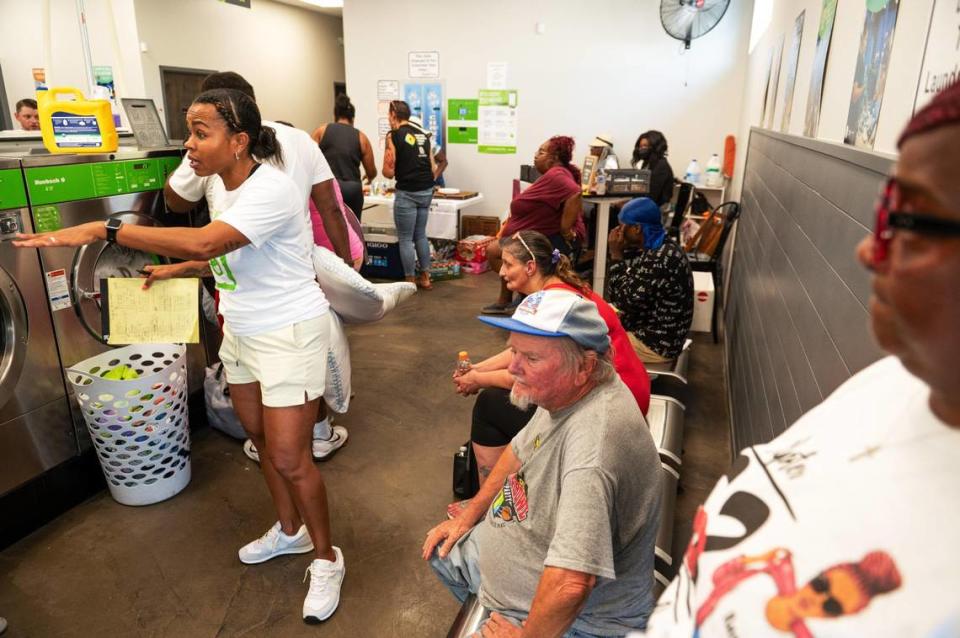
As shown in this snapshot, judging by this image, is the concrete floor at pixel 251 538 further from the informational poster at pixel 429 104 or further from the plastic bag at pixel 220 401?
the informational poster at pixel 429 104

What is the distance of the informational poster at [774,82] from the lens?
3.28 metres

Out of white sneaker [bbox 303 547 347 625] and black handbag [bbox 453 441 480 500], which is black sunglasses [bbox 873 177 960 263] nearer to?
white sneaker [bbox 303 547 347 625]

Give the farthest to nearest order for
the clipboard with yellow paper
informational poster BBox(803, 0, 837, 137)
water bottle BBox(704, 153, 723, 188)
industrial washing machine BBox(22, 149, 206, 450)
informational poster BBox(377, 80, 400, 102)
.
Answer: informational poster BBox(377, 80, 400, 102) < water bottle BBox(704, 153, 723, 188) < industrial washing machine BBox(22, 149, 206, 450) < the clipboard with yellow paper < informational poster BBox(803, 0, 837, 137)

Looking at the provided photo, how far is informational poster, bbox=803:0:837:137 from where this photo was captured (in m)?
1.88

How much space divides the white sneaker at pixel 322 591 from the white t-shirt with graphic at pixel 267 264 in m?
0.85

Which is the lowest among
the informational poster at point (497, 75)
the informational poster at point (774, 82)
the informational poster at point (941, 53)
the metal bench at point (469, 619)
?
the metal bench at point (469, 619)

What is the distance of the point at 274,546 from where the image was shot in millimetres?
2342

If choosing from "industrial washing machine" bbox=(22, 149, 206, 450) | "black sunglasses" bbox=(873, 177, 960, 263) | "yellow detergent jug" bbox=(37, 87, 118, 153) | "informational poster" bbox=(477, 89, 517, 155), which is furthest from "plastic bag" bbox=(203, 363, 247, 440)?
"informational poster" bbox=(477, 89, 517, 155)

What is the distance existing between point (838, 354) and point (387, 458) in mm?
2251

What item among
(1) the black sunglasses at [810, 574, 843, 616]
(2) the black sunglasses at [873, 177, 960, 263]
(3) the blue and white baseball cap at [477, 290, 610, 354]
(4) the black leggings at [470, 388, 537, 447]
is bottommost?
(4) the black leggings at [470, 388, 537, 447]

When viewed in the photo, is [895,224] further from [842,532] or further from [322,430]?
[322,430]

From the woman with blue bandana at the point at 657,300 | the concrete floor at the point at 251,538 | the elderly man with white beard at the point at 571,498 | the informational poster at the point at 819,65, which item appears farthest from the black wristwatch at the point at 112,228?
the woman with blue bandana at the point at 657,300

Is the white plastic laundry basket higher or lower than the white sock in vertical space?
higher

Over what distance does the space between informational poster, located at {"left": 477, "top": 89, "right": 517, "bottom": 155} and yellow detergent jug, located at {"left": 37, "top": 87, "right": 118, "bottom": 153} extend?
5.17 m
